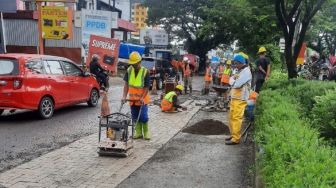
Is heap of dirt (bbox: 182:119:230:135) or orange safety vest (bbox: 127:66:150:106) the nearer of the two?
orange safety vest (bbox: 127:66:150:106)

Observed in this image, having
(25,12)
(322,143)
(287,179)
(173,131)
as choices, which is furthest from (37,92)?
(25,12)

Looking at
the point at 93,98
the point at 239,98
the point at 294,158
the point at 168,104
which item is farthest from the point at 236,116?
the point at 93,98

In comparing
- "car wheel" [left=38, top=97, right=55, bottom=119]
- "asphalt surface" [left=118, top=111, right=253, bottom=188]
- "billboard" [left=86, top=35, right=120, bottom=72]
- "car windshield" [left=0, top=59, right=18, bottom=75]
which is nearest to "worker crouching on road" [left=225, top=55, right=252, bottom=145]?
"asphalt surface" [left=118, top=111, right=253, bottom=188]

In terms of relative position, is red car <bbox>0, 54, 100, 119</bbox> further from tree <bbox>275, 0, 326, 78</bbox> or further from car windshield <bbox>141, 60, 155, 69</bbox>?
car windshield <bbox>141, 60, 155, 69</bbox>

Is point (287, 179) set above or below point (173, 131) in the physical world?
above

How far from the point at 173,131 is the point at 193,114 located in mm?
3143

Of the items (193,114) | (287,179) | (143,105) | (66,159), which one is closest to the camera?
(287,179)

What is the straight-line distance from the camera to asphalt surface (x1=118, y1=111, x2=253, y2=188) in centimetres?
629

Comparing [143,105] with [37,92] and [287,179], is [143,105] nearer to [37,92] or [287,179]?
[37,92]

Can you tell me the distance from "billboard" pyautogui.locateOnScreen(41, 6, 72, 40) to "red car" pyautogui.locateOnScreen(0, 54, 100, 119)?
855 cm

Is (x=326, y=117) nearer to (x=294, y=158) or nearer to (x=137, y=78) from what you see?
(x=294, y=158)

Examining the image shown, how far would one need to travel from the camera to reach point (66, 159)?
293 inches

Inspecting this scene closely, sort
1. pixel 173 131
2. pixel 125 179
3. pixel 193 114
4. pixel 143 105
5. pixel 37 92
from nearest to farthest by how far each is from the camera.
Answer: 1. pixel 125 179
2. pixel 143 105
3. pixel 173 131
4. pixel 37 92
5. pixel 193 114

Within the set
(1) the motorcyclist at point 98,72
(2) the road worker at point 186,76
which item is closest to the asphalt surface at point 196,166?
(1) the motorcyclist at point 98,72
